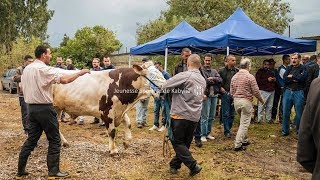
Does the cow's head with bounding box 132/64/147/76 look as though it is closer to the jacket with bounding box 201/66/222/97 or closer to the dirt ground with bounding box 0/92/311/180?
the jacket with bounding box 201/66/222/97

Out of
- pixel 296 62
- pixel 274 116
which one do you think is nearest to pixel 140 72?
pixel 296 62

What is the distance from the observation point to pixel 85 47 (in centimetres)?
3428

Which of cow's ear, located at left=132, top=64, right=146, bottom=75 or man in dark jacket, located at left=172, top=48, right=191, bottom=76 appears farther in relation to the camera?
man in dark jacket, located at left=172, top=48, right=191, bottom=76

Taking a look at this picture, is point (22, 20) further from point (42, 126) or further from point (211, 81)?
point (42, 126)

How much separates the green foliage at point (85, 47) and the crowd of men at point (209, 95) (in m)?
23.1

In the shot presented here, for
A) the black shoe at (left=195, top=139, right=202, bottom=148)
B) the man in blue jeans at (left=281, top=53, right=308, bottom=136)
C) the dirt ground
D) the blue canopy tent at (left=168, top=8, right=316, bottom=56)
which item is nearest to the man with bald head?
the dirt ground

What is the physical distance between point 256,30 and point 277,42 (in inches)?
36.1

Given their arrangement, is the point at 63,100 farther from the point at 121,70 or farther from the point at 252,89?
the point at 252,89

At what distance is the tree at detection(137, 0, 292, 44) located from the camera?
105 ft

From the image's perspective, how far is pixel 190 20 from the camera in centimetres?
3272

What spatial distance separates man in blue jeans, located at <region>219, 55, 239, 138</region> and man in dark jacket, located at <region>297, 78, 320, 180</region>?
6.75m

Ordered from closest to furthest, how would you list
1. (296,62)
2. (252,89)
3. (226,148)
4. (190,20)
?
(252,89), (226,148), (296,62), (190,20)

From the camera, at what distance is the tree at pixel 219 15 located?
32094mm

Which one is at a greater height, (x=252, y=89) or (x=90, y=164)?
(x=252, y=89)
